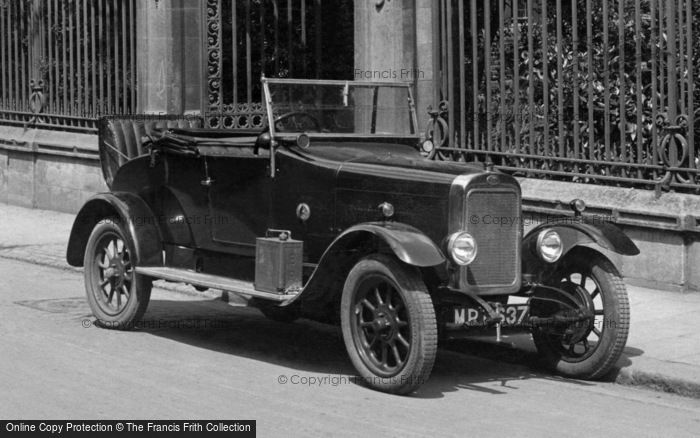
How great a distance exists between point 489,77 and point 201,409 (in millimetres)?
7121

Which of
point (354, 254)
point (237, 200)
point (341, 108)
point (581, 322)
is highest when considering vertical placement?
point (341, 108)

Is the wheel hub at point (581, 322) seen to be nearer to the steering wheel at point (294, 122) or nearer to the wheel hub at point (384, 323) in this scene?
the wheel hub at point (384, 323)

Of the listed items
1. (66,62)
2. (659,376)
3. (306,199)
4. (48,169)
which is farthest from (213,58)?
(659,376)

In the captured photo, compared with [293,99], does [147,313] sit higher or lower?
lower

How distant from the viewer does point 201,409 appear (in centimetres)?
720

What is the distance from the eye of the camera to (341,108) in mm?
9477

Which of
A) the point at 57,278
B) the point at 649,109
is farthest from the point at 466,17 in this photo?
the point at 57,278

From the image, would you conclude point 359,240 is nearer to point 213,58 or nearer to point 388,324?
point 388,324

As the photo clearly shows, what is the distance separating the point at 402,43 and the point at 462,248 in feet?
22.0

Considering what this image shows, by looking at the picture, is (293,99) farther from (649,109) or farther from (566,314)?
(649,109)

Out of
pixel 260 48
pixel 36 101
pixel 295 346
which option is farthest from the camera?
pixel 36 101

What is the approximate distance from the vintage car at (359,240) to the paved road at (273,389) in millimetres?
285

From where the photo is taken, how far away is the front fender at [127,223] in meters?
9.77

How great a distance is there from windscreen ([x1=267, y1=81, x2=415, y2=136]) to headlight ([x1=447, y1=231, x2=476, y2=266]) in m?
1.68
